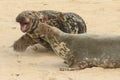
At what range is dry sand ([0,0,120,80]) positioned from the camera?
8.10 metres

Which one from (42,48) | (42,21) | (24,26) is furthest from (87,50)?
(42,48)

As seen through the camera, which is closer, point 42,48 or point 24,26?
point 24,26

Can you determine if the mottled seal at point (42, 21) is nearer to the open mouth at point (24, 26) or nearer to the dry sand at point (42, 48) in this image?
the open mouth at point (24, 26)

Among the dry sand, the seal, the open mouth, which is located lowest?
the dry sand

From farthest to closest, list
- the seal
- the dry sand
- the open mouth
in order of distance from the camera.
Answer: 1. the open mouth
2. the seal
3. the dry sand

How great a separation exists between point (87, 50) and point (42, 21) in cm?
153

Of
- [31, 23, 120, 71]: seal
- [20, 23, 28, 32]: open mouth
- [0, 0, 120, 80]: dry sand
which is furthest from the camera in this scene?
[20, 23, 28, 32]: open mouth

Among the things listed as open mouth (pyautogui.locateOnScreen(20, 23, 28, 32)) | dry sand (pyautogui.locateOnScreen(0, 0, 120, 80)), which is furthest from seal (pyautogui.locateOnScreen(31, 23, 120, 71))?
open mouth (pyautogui.locateOnScreen(20, 23, 28, 32))

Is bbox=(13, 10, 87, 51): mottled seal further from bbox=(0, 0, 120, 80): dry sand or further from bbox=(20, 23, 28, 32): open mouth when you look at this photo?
bbox=(0, 0, 120, 80): dry sand

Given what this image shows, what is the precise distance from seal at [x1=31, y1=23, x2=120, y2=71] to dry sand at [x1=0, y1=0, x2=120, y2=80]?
13 cm

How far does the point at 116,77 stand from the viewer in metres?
7.95

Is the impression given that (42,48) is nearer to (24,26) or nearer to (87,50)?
(24,26)

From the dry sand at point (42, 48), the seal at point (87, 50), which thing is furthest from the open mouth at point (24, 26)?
the seal at point (87, 50)

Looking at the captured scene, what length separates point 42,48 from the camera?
10.1 metres
